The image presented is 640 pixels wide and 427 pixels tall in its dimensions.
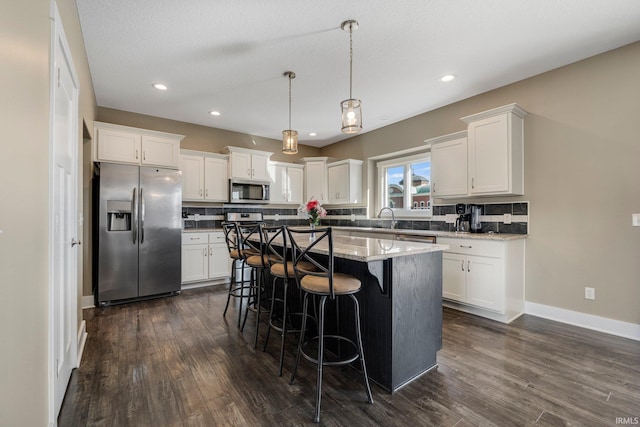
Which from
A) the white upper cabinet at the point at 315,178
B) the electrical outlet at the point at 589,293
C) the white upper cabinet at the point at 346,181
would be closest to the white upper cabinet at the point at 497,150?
the electrical outlet at the point at 589,293

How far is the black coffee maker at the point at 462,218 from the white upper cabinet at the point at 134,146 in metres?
4.14

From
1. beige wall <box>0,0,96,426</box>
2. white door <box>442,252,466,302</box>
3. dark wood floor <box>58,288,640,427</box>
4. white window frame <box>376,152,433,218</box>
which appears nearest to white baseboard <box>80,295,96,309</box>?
dark wood floor <box>58,288,640,427</box>

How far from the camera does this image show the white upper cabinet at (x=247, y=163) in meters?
5.10

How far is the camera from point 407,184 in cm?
→ 506

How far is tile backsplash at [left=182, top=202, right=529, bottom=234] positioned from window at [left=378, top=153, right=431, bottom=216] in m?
0.26

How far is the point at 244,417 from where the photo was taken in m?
1.67

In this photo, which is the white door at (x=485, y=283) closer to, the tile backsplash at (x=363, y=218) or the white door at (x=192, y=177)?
the tile backsplash at (x=363, y=218)

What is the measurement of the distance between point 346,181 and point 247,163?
1886 mm

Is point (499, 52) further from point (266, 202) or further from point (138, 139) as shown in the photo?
point (138, 139)

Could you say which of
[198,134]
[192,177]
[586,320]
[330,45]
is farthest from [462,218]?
[198,134]

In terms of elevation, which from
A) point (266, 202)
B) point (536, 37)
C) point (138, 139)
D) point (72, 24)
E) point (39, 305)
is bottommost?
point (39, 305)

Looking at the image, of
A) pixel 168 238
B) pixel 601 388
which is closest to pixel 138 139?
pixel 168 238

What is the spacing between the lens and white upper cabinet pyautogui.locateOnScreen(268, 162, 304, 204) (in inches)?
227

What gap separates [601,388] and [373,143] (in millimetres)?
4412
